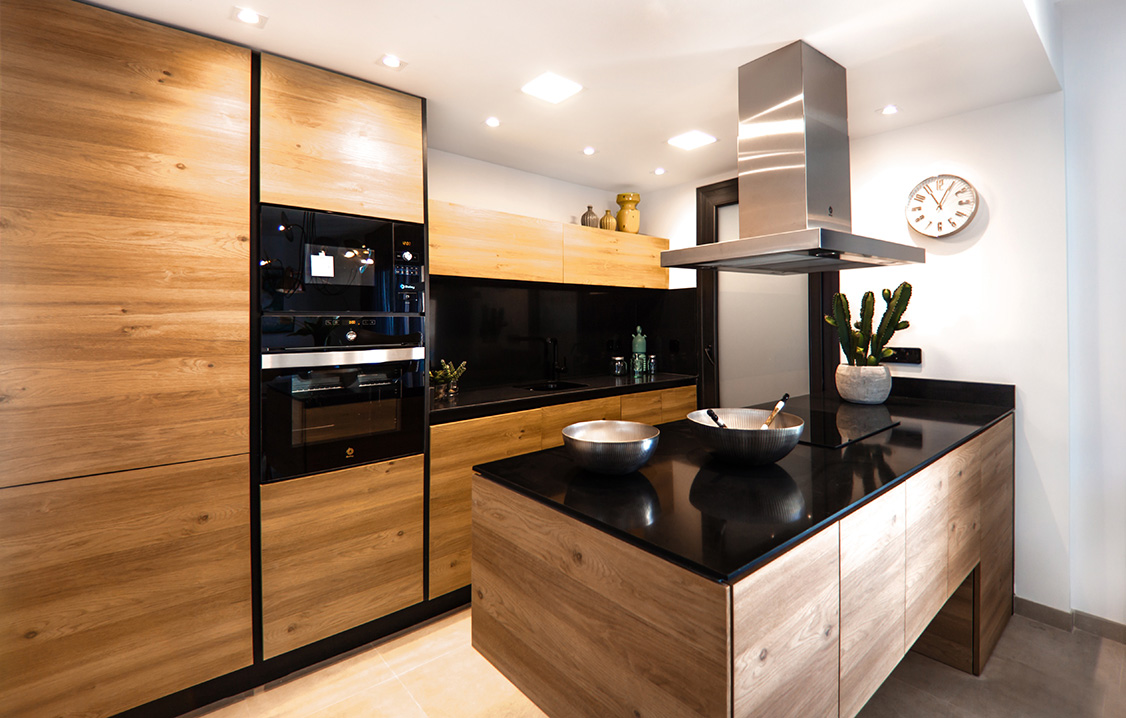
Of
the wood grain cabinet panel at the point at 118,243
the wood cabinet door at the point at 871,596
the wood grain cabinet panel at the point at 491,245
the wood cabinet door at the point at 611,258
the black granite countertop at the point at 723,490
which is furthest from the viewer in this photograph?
the wood cabinet door at the point at 611,258

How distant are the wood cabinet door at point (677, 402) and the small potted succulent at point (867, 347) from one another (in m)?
1.14

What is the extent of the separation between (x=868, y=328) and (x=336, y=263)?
255 centimetres

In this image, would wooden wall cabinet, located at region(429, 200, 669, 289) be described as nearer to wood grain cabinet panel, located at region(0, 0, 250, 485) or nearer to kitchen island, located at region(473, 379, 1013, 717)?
wood grain cabinet panel, located at region(0, 0, 250, 485)

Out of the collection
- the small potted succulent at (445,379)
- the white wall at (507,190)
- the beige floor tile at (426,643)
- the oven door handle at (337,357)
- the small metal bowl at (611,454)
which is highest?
the white wall at (507,190)

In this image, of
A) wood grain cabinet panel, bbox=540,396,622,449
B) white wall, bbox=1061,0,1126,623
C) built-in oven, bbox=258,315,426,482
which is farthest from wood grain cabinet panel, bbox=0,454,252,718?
white wall, bbox=1061,0,1126,623

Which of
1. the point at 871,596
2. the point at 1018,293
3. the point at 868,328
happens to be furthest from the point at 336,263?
the point at 1018,293

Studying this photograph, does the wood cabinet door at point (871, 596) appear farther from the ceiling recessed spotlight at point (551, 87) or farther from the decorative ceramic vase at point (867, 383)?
the ceiling recessed spotlight at point (551, 87)

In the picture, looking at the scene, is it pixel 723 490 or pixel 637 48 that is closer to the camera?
pixel 723 490

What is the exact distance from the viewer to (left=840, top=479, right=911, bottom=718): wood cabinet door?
122 cm

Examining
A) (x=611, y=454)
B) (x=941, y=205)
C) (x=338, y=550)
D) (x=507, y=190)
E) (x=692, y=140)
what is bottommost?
(x=338, y=550)

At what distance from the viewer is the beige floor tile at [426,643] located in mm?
2162

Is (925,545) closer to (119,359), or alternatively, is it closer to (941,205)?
(941,205)

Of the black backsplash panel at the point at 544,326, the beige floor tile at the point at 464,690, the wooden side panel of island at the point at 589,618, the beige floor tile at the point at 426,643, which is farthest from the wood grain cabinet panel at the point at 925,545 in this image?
the black backsplash panel at the point at 544,326

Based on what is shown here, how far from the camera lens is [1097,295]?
7.41ft
